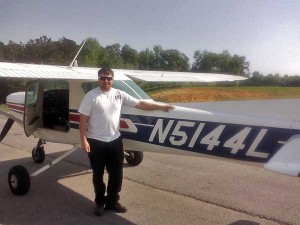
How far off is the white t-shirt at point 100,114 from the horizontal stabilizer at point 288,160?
2078mm

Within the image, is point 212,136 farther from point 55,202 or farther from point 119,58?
point 119,58

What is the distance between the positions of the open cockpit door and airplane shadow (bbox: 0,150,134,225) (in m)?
0.98

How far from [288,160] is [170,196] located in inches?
100

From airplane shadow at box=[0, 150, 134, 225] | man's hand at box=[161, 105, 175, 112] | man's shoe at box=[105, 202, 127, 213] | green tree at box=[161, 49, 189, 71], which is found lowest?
airplane shadow at box=[0, 150, 134, 225]

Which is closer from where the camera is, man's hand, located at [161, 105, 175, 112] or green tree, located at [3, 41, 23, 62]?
man's hand, located at [161, 105, 175, 112]

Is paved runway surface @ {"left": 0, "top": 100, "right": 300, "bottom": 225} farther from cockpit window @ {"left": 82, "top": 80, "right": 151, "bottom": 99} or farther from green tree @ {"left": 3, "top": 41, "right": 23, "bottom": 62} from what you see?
green tree @ {"left": 3, "top": 41, "right": 23, "bottom": 62}

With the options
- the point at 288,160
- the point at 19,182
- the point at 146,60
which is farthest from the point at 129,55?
the point at 288,160

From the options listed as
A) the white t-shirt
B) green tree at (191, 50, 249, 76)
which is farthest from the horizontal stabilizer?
green tree at (191, 50, 249, 76)

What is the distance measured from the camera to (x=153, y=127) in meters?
4.34

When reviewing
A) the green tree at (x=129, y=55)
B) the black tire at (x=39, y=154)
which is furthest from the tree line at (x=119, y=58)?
the black tire at (x=39, y=154)

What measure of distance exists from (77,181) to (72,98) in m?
1.53

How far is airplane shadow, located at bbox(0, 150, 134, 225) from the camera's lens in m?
4.07

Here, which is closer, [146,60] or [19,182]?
[19,182]

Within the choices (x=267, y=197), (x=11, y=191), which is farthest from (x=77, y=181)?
(x=267, y=197)
